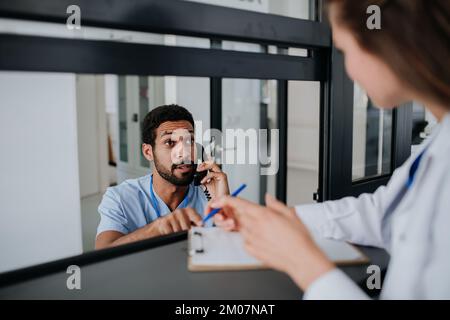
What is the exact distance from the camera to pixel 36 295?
72 cm

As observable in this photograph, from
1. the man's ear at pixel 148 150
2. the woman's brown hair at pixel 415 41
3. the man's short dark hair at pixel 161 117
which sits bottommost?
the man's ear at pixel 148 150

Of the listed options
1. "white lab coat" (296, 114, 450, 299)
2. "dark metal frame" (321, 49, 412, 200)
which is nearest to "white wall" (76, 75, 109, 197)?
"dark metal frame" (321, 49, 412, 200)

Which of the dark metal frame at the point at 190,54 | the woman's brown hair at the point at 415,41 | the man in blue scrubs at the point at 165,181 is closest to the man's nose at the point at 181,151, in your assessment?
the man in blue scrubs at the point at 165,181

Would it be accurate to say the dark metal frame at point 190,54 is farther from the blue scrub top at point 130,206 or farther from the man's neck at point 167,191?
the man's neck at point 167,191

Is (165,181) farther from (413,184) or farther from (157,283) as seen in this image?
(413,184)

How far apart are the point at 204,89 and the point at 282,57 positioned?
70.4 inches

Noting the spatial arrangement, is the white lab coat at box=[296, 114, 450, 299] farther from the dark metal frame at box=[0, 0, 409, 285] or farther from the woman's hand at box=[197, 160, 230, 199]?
the woman's hand at box=[197, 160, 230, 199]

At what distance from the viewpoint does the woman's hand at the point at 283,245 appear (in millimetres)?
575

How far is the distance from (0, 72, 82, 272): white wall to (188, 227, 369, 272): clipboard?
1145 mm

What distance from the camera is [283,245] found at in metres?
0.59

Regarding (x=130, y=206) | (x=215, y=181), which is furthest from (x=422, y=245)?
(x=130, y=206)

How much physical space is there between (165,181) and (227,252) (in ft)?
2.89
